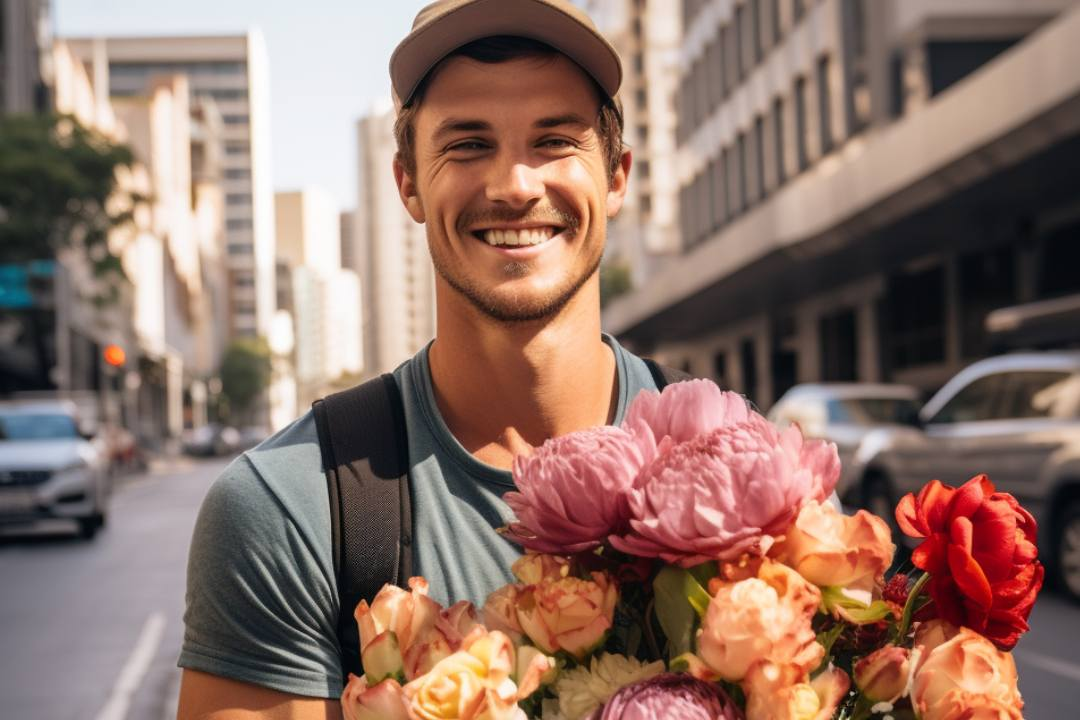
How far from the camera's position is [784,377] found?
43.4m

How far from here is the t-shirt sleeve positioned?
5.86ft

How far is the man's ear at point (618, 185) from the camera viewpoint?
217cm

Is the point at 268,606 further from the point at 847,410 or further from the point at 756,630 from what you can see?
the point at 847,410

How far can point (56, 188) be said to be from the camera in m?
38.0

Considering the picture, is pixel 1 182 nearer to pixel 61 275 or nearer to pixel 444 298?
pixel 61 275

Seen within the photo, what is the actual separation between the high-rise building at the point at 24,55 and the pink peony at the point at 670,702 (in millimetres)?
55038

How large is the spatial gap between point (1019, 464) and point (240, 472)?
34.3 ft

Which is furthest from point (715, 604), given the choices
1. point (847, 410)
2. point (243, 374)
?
point (243, 374)

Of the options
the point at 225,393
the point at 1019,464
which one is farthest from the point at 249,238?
the point at 1019,464

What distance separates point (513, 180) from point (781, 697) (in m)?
0.95

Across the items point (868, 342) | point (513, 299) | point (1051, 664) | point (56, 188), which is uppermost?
point (56, 188)

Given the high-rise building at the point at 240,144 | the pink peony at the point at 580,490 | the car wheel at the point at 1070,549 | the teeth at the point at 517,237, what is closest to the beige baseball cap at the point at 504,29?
the teeth at the point at 517,237

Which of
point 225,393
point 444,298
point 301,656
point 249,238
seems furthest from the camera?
point 249,238

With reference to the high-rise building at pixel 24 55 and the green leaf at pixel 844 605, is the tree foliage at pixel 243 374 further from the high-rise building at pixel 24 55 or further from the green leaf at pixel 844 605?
the green leaf at pixel 844 605
